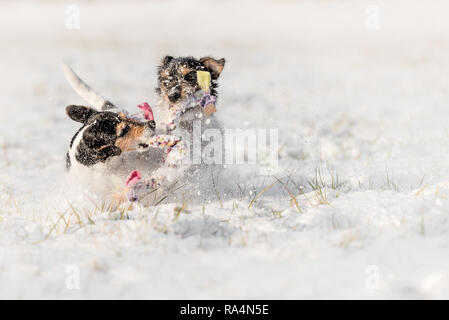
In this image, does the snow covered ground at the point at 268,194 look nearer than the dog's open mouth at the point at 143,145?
Yes

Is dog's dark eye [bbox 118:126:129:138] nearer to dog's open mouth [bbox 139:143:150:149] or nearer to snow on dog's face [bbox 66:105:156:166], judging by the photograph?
snow on dog's face [bbox 66:105:156:166]

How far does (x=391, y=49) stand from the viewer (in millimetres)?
14031

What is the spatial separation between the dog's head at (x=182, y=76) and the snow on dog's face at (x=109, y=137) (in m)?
0.58

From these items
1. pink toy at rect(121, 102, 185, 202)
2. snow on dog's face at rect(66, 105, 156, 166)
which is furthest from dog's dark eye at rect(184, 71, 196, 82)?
snow on dog's face at rect(66, 105, 156, 166)

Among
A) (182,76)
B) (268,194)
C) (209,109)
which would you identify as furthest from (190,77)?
(268,194)

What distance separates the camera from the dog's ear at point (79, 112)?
138 inches

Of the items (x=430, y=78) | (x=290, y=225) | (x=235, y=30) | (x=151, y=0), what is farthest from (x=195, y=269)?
(x=151, y=0)

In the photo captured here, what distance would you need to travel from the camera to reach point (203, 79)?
3.77 m

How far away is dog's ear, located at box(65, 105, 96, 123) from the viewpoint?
3.50 m

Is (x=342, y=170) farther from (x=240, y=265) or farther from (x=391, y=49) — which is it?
(x=391, y=49)

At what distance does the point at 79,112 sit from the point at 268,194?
1.77m

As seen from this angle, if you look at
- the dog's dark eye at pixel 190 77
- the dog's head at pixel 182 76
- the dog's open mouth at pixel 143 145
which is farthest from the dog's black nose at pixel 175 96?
the dog's open mouth at pixel 143 145

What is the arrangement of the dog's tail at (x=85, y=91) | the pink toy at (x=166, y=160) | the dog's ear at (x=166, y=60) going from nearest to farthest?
the pink toy at (x=166, y=160) < the dog's tail at (x=85, y=91) < the dog's ear at (x=166, y=60)

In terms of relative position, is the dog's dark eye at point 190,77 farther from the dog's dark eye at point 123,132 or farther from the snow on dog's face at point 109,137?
the dog's dark eye at point 123,132
